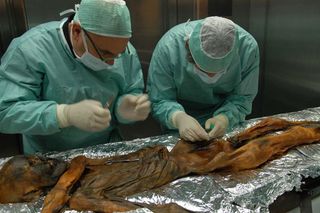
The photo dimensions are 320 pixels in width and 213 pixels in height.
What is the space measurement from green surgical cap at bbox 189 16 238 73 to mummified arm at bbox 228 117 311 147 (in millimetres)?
450

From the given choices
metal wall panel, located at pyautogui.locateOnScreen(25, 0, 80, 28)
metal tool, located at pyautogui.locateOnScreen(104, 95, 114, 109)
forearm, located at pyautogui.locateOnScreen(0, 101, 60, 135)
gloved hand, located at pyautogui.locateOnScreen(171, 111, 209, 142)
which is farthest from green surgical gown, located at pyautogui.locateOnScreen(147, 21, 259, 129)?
metal wall panel, located at pyautogui.locateOnScreen(25, 0, 80, 28)

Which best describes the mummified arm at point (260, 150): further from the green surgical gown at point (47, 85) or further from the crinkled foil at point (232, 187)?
the green surgical gown at point (47, 85)

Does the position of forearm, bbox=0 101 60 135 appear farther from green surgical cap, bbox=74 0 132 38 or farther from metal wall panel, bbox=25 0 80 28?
metal wall panel, bbox=25 0 80 28

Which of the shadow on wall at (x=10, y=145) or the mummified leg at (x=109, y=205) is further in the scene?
the shadow on wall at (x=10, y=145)

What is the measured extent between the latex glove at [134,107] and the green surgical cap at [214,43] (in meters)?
0.38

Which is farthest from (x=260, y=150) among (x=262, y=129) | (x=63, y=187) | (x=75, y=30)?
(x=75, y=30)

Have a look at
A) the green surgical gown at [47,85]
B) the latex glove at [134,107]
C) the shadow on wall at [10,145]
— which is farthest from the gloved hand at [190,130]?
the shadow on wall at [10,145]

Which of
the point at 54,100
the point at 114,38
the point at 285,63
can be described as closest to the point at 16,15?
the point at 54,100

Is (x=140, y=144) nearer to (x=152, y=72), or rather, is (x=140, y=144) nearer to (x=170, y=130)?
(x=170, y=130)

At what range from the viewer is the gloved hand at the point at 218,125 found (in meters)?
1.95

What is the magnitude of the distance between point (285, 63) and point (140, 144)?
225cm

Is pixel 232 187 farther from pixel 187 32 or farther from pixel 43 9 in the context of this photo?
pixel 43 9

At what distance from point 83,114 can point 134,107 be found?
349mm

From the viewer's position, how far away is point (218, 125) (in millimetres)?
1957
